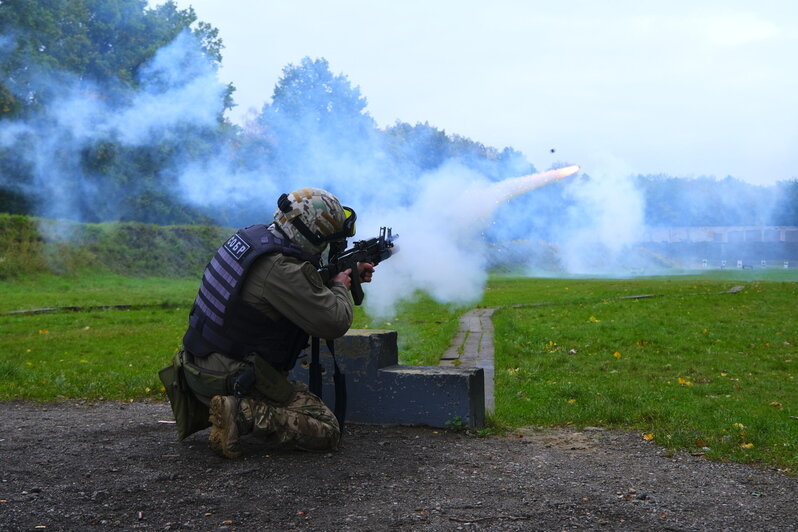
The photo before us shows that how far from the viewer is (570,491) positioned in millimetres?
5062

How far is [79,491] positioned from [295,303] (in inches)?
69.4

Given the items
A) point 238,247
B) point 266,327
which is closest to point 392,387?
point 266,327

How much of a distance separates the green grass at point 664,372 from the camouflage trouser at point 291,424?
187cm

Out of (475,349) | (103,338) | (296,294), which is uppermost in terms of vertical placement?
(296,294)

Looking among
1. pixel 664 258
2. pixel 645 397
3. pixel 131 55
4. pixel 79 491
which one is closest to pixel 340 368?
pixel 79 491

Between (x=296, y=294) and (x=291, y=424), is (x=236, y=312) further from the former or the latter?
(x=291, y=424)

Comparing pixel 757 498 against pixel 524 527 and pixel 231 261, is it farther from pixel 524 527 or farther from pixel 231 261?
pixel 231 261

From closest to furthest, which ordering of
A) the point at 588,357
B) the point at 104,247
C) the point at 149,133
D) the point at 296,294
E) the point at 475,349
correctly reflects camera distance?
the point at 296,294, the point at 588,357, the point at 475,349, the point at 149,133, the point at 104,247

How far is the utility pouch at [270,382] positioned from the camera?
5.76 m

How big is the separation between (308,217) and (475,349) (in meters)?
6.86

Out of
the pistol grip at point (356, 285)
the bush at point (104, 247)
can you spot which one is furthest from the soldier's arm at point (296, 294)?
the bush at point (104, 247)

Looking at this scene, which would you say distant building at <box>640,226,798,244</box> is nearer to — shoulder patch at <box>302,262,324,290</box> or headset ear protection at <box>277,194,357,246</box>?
headset ear protection at <box>277,194,357,246</box>

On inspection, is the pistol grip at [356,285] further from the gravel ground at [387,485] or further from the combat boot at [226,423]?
the combat boot at [226,423]

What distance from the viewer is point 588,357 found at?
38.3ft
